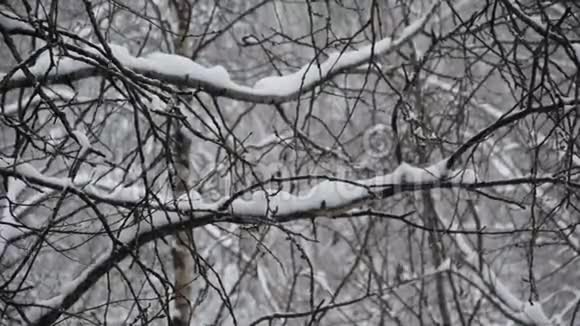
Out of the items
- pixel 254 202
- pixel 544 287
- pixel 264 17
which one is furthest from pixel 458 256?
pixel 544 287

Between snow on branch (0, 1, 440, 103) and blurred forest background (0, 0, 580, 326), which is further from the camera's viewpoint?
snow on branch (0, 1, 440, 103)

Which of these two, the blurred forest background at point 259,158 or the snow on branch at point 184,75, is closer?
the blurred forest background at point 259,158

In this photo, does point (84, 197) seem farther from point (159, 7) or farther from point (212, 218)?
point (159, 7)

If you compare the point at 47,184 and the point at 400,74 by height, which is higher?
the point at 400,74

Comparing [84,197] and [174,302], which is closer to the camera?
[84,197]

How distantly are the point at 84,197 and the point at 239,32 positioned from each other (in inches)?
190

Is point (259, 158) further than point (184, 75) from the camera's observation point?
Yes

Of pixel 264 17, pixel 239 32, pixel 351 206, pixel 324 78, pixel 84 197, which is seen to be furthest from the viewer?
pixel 264 17

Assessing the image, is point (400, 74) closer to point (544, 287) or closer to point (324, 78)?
point (324, 78)

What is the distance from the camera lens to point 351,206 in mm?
2742

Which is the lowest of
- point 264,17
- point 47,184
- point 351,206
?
point 351,206

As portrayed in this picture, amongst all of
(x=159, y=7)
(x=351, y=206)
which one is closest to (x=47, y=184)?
(x=351, y=206)

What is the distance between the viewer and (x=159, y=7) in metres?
4.66

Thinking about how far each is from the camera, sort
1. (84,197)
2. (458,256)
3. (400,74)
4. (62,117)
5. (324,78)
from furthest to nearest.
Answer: (400,74) < (458,256) < (324,78) < (84,197) < (62,117)
